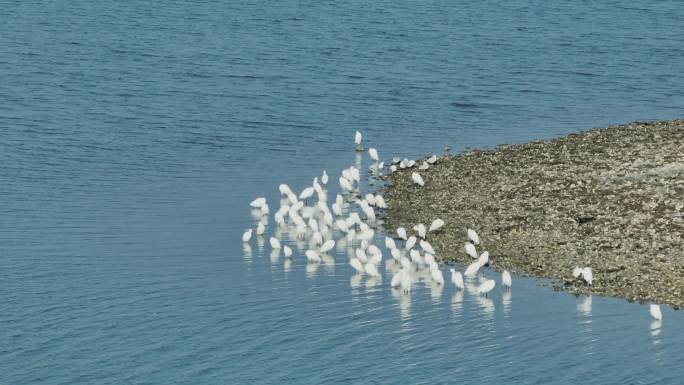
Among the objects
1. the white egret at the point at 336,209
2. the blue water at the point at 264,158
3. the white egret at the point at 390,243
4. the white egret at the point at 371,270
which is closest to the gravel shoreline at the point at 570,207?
the white egret at the point at 390,243

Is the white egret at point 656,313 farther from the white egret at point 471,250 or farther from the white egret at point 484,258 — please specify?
the white egret at point 471,250

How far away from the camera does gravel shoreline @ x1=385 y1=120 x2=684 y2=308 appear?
28.0 meters

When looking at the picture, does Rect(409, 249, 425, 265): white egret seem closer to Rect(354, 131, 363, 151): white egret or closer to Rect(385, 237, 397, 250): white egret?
Rect(385, 237, 397, 250): white egret

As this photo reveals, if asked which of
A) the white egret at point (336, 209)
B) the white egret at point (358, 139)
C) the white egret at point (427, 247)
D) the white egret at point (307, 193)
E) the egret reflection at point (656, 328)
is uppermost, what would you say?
the white egret at point (358, 139)

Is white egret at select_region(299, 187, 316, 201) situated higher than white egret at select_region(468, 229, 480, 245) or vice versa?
white egret at select_region(299, 187, 316, 201)

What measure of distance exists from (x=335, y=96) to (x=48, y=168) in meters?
15.3

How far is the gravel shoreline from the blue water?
1538 millimetres

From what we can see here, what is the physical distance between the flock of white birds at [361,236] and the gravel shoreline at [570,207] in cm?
41

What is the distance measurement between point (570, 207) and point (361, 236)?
17.1 ft

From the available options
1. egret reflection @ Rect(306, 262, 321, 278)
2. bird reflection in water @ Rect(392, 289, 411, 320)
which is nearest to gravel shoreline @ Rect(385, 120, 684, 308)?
bird reflection in water @ Rect(392, 289, 411, 320)

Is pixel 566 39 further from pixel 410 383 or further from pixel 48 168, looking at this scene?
pixel 410 383

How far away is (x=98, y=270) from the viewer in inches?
1156

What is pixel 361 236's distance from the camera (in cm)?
3162

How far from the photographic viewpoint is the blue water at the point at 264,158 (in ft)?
80.2
